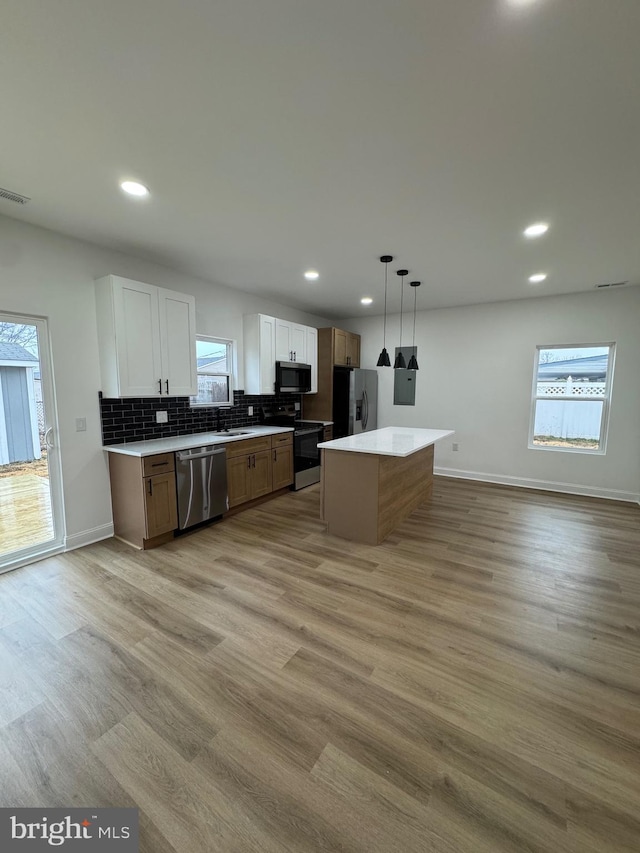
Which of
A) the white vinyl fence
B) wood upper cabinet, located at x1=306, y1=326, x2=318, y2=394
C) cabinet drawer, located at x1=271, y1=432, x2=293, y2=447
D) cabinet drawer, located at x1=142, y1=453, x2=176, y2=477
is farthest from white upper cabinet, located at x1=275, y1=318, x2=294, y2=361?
the white vinyl fence

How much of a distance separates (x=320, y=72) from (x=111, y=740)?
2943 millimetres

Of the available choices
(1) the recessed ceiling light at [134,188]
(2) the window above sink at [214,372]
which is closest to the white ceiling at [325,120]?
(1) the recessed ceiling light at [134,188]

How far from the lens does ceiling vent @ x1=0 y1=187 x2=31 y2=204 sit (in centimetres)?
231

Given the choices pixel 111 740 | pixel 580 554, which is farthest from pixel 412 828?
pixel 580 554

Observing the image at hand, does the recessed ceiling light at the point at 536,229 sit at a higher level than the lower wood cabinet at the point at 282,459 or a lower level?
higher

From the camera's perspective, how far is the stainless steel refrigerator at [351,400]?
19.1ft

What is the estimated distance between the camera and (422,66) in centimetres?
139

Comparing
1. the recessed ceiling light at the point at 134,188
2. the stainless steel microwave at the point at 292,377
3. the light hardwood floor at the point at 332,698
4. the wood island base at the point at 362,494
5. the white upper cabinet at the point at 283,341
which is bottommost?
the light hardwood floor at the point at 332,698

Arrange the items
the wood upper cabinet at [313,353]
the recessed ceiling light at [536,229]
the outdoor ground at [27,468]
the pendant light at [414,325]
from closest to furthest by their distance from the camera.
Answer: the recessed ceiling light at [536,229]
the outdoor ground at [27,468]
the pendant light at [414,325]
the wood upper cabinet at [313,353]

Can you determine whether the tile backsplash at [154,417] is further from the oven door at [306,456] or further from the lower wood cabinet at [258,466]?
the oven door at [306,456]

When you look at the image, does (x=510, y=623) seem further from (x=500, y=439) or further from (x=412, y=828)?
(x=500, y=439)

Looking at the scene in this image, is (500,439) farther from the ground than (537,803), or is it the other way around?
(500,439)

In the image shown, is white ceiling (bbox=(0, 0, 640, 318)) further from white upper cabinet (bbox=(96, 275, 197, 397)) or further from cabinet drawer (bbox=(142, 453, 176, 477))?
cabinet drawer (bbox=(142, 453, 176, 477))

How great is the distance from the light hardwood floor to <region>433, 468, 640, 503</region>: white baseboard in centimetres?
219
